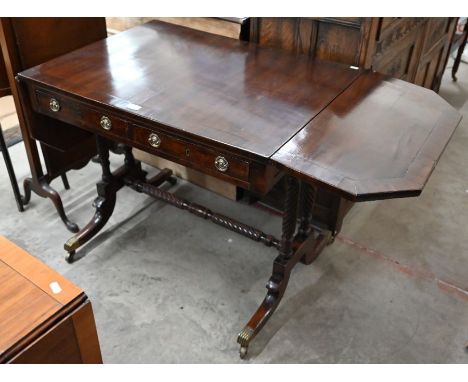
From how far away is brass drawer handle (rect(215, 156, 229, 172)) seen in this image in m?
1.59

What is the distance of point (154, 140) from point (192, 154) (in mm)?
159

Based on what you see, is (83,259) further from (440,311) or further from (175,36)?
(440,311)

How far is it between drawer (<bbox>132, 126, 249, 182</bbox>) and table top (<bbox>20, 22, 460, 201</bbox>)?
2.5 inches

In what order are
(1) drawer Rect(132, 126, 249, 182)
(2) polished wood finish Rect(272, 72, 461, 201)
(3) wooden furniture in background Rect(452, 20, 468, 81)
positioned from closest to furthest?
(2) polished wood finish Rect(272, 72, 461, 201)
(1) drawer Rect(132, 126, 249, 182)
(3) wooden furniture in background Rect(452, 20, 468, 81)

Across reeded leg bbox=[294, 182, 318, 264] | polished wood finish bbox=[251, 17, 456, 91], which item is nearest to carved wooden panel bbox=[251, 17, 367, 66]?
polished wood finish bbox=[251, 17, 456, 91]

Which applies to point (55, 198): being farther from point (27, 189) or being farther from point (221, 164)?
point (221, 164)

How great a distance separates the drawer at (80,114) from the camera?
180cm

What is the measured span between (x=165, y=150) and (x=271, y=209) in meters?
1.12

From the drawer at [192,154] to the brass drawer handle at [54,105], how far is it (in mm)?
387

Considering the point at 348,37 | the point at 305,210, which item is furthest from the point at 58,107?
the point at 348,37

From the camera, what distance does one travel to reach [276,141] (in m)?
1.52

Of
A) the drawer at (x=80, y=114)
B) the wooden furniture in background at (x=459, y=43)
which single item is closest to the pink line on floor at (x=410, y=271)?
the drawer at (x=80, y=114)

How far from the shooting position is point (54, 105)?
1.94 meters

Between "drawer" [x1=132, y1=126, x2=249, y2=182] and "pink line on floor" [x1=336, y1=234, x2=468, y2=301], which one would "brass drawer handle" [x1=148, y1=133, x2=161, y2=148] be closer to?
"drawer" [x1=132, y1=126, x2=249, y2=182]
